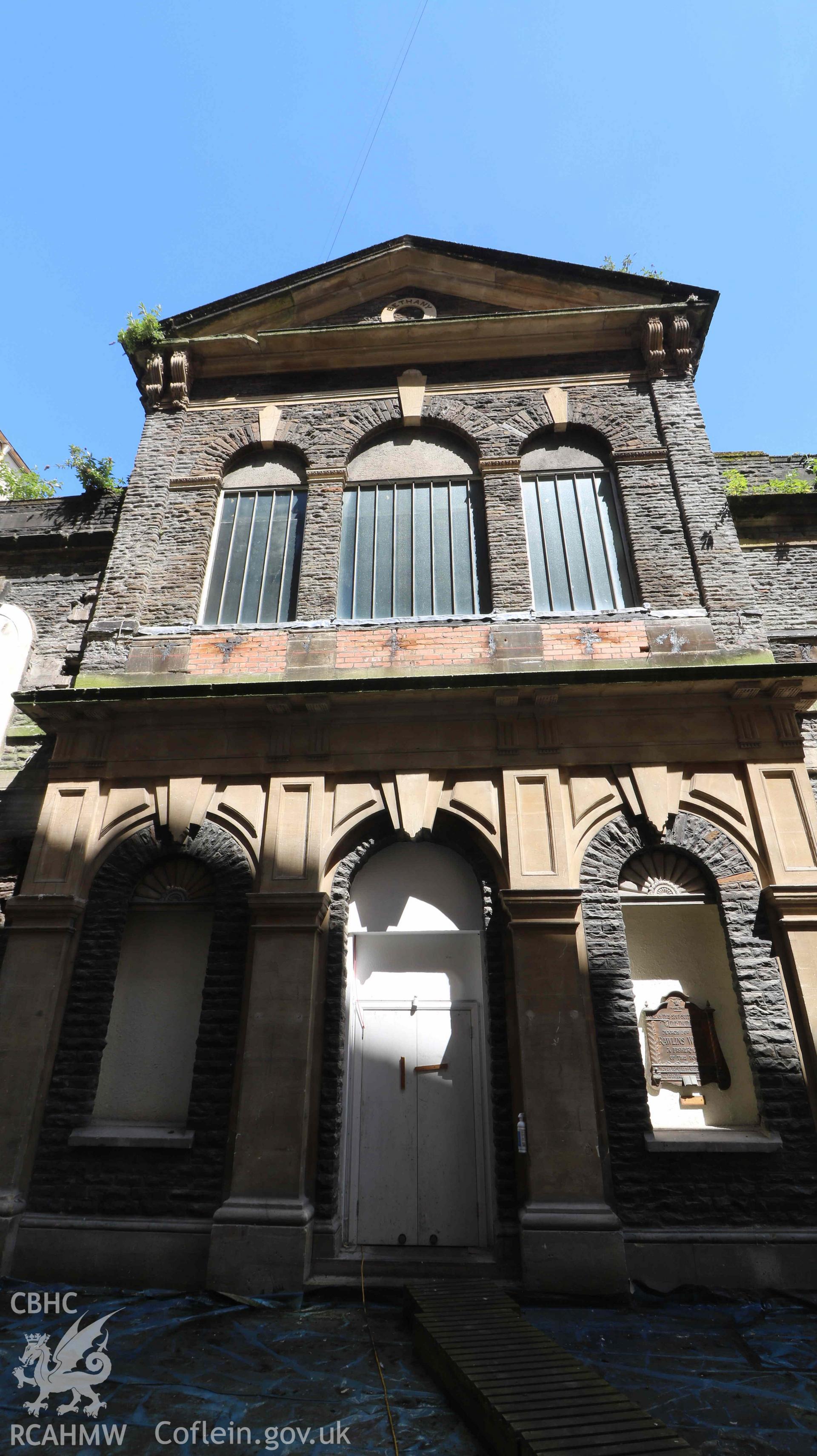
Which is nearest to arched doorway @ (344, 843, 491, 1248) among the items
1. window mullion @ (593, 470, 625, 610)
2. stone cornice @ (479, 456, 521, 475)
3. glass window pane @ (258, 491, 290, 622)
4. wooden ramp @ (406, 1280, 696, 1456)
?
wooden ramp @ (406, 1280, 696, 1456)

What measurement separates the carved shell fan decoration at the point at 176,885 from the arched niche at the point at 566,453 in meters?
6.35

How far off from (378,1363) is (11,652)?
29.4 ft

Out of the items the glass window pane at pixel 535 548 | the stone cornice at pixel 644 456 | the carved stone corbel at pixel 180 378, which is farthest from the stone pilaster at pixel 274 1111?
the carved stone corbel at pixel 180 378

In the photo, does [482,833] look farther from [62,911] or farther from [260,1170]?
[62,911]

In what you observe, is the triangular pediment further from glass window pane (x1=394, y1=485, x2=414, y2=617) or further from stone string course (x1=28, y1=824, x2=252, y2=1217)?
stone string course (x1=28, y1=824, x2=252, y2=1217)

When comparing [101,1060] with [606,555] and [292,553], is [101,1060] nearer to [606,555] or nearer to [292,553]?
[292,553]

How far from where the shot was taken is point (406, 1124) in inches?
272

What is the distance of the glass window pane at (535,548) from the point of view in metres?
8.99

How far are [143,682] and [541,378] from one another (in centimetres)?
663

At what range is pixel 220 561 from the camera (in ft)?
31.8

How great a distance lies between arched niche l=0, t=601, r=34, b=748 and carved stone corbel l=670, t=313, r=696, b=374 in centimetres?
934

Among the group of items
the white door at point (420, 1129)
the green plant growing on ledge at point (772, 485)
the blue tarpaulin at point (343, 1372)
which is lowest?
the blue tarpaulin at point (343, 1372)

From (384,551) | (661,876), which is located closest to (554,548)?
(384,551)

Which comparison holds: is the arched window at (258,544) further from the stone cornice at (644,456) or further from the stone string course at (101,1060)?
the stone cornice at (644,456)
